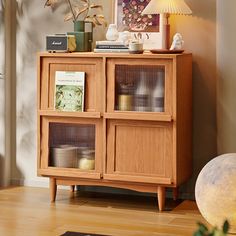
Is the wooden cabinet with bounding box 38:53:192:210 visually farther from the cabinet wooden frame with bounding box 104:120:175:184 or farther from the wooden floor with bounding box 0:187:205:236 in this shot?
the wooden floor with bounding box 0:187:205:236

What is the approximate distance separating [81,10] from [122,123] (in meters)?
0.99

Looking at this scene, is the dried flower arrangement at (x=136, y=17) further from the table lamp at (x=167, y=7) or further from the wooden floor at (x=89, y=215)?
the wooden floor at (x=89, y=215)

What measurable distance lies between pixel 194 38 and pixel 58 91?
105cm

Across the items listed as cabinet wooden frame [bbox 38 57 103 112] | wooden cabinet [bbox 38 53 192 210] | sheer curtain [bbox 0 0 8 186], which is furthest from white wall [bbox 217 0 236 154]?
sheer curtain [bbox 0 0 8 186]

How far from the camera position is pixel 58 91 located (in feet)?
14.8

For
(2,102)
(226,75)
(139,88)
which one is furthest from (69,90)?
(226,75)

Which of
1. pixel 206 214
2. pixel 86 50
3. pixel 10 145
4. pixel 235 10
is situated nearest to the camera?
pixel 206 214

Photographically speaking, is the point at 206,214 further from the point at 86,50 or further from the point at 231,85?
the point at 86,50

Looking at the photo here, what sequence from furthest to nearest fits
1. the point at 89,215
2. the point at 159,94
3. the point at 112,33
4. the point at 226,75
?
the point at 112,33, the point at 226,75, the point at 159,94, the point at 89,215

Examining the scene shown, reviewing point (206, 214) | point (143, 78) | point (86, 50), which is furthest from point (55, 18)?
point (206, 214)

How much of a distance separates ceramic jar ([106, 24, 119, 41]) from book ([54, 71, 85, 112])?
342 mm

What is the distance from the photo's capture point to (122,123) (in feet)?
14.3

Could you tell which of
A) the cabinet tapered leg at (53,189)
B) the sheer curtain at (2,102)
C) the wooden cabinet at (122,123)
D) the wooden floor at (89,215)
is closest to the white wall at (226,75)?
the wooden cabinet at (122,123)

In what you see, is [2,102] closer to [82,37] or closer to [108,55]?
[82,37]
